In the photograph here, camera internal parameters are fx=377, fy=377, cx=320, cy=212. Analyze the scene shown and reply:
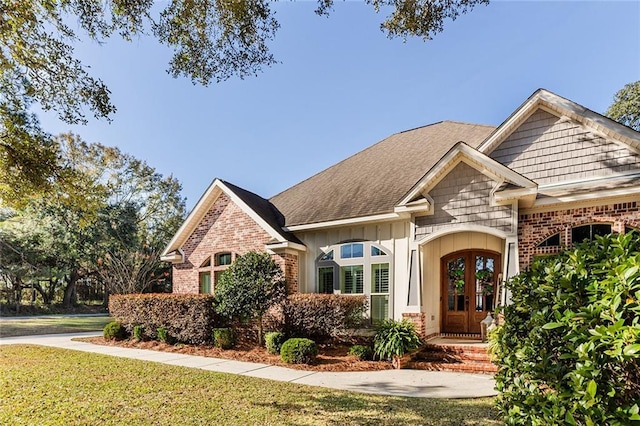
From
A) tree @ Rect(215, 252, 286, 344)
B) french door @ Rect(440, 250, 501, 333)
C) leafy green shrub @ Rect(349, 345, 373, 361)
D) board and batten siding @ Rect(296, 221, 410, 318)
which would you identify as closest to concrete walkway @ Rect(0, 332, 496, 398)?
leafy green shrub @ Rect(349, 345, 373, 361)

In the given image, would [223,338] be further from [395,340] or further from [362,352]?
[395,340]

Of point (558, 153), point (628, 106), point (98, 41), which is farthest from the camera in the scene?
point (628, 106)

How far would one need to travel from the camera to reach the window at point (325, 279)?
1230 centimetres

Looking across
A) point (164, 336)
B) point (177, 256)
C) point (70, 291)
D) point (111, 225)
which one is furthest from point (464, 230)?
point (70, 291)

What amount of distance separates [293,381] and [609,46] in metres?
11.5

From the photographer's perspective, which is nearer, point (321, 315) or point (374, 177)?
point (321, 315)

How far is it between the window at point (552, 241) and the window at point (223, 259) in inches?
383

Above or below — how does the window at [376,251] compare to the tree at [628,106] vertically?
below

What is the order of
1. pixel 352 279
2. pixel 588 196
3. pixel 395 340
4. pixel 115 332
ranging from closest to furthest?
pixel 588 196, pixel 395 340, pixel 352 279, pixel 115 332

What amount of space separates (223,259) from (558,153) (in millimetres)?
10944

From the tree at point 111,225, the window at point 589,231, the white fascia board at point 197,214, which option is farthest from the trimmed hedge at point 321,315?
the tree at point 111,225

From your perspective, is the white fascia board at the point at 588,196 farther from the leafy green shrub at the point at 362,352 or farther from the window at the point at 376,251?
the leafy green shrub at the point at 362,352

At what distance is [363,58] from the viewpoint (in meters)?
10.4

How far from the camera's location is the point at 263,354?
1050 cm
